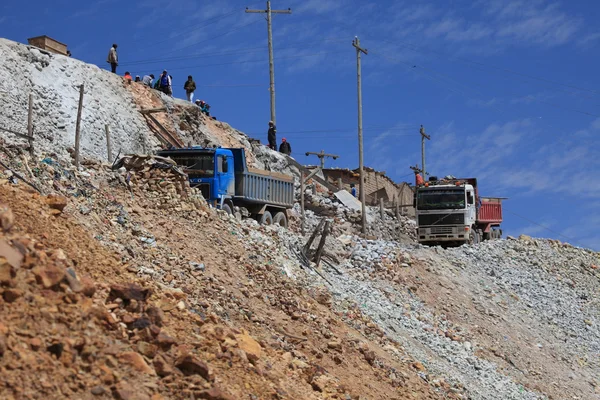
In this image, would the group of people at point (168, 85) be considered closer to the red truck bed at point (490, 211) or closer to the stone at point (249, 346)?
the red truck bed at point (490, 211)

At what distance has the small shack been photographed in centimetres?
3116

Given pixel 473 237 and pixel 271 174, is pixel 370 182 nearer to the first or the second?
pixel 473 237

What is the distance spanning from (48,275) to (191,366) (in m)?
1.75

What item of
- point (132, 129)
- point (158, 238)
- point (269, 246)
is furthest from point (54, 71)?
point (158, 238)

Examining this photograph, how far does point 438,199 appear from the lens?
103 feet

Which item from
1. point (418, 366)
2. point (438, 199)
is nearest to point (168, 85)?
point (438, 199)

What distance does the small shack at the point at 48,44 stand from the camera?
31.2 meters

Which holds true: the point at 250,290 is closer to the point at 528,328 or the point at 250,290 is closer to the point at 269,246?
the point at 269,246

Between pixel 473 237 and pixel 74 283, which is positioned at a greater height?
pixel 473 237

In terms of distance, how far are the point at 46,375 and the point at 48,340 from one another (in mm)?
516

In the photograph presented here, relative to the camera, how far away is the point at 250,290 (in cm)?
1459

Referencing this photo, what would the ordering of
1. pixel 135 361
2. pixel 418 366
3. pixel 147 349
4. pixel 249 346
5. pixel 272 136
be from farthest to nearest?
pixel 272 136
pixel 418 366
pixel 249 346
pixel 147 349
pixel 135 361

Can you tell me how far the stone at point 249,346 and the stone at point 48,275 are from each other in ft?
8.85

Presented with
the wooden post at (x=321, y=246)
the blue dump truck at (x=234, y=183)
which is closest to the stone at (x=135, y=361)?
the wooden post at (x=321, y=246)
